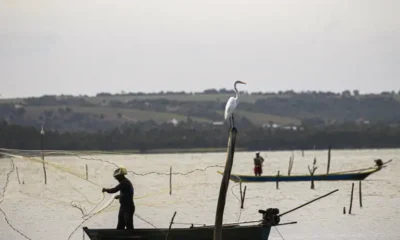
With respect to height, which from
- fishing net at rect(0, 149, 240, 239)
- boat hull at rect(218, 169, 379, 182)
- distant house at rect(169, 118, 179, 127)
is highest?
distant house at rect(169, 118, 179, 127)

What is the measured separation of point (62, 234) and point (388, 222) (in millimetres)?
10057

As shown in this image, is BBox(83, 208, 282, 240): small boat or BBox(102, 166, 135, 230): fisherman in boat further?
BBox(83, 208, 282, 240): small boat

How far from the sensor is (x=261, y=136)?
442ft

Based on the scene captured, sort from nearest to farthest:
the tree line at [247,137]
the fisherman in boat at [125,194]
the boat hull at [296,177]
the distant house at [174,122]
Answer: the fisherman in boat at [125,194], the boat hull at [296,177], the tree line at [247,137], the distant house at [174,122]

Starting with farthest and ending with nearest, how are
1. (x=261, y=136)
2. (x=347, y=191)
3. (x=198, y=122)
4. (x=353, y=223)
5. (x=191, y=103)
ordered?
(x=191, y=103)
(x=198, y=122)
(x=261, y=136)
(x=347, y=191)
(x=353, y=223)

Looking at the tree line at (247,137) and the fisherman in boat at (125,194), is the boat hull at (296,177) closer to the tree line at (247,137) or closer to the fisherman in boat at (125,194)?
the fisherman in boat at (125,194)

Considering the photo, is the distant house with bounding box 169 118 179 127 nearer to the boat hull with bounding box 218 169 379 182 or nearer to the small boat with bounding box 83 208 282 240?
the boat hull with bounding box 218 169 379 182

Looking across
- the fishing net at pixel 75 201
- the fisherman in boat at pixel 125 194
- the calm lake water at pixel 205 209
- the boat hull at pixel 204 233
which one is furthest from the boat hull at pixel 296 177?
the fisherman in boat at pixel 125 194

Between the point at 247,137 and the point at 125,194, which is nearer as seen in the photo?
the point at 125,194

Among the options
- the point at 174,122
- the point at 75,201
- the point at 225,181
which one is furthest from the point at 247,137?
the point at 225,181

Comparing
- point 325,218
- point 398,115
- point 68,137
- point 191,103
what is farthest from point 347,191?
point 398,115

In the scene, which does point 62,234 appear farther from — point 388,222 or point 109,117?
point 109,117

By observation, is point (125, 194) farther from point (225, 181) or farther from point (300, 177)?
point (300, 177)

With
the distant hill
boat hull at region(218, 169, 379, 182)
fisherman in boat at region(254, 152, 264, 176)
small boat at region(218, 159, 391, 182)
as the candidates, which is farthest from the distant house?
fisherman in boat at region(254, 152, 264, 176)
